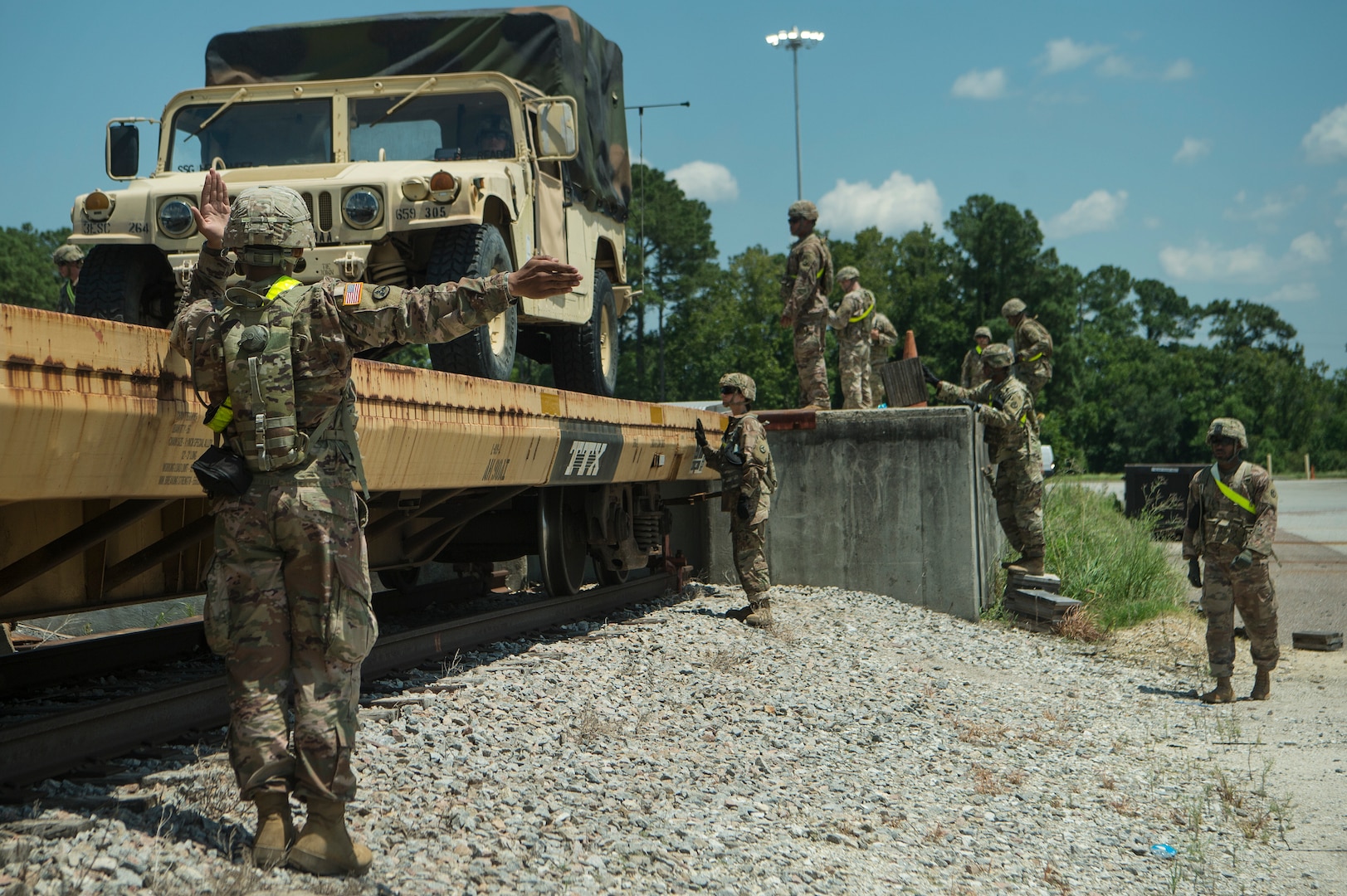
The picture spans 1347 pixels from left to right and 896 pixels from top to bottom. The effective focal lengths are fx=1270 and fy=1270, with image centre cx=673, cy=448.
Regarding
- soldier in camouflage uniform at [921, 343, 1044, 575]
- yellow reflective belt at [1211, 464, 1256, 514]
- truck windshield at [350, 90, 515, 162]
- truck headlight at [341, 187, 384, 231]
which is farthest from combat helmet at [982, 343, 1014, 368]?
truck headlight at [341, 187, 384, 231]

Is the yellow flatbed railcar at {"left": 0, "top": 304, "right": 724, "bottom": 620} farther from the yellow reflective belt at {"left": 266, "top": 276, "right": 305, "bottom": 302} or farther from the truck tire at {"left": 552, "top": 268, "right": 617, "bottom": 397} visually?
the truck tire at {"left": 552, "top": 268, "right": 617, "bottom": 397}

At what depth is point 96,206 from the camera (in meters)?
7.40

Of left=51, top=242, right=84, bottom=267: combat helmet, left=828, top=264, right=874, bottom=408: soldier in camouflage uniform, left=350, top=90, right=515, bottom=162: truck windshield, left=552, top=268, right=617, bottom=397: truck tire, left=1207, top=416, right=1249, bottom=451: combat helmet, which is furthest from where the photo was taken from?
left=828, top=264, right=874, bottom=408: soldier in camouflage uniform

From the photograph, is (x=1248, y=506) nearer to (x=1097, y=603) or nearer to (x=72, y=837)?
(x=1097, y=603)

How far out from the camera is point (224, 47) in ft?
32.3

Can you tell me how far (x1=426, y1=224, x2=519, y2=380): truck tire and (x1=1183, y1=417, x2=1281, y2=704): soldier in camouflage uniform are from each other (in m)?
4.91

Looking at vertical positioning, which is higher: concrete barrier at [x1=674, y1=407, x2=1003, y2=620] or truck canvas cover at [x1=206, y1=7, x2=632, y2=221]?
truck canvas cover at [x1=206, y1=7, x2=632, y2=221]

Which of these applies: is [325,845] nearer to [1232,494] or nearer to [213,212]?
[213,212]

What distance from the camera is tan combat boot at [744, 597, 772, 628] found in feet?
30.2

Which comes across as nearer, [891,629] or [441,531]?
[441,531]

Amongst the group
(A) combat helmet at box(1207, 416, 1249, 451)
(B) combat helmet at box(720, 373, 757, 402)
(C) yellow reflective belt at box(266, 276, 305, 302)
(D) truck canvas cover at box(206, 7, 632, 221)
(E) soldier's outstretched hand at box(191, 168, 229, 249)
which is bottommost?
(A) combat helmet at box(1207, 416, 1249, 451)

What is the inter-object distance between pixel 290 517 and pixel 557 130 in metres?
6.06

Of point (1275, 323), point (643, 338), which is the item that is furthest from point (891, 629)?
point (1275, 323)

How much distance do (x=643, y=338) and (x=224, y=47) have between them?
49983mm
